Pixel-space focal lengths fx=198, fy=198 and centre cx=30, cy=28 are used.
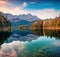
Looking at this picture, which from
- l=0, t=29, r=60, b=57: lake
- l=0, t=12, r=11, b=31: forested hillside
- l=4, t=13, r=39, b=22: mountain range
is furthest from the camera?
l=0, t=12, r=11, b=31: forested hillside

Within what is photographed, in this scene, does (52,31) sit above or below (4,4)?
below

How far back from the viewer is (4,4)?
3.99 m

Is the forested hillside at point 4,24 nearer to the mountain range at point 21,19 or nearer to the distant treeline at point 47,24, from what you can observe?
the mountain range at point 21,19

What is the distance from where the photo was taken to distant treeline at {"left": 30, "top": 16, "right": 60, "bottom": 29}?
4.09 metres

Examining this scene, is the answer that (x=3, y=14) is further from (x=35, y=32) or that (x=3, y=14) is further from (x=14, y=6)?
(x=35, y=32)

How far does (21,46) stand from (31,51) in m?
0.22

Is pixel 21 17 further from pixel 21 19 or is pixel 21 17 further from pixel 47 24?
pixel 47 24

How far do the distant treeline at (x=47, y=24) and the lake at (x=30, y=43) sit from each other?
0.29 ft

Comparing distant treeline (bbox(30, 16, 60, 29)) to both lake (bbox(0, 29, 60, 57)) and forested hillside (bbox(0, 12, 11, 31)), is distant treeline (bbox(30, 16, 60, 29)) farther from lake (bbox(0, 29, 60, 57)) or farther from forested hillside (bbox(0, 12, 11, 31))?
forested hillside (bbox(0, 12, 11, 31))

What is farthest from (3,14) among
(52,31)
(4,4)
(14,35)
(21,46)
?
(52,31)

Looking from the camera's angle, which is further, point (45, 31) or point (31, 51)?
point (45, 31)

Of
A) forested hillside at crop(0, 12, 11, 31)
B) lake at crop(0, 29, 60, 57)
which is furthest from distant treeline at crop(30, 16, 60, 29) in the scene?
forested hillside at crop(0, 12, 11, 31)

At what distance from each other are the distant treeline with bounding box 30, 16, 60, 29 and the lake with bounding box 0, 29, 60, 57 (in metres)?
0.09

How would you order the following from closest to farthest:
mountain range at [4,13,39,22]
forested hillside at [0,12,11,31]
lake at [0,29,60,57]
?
1. lake at [0,29,60,57]
2. mountain range at [4,13,39,22]
3. forested hillside at [0,12,11,31]
